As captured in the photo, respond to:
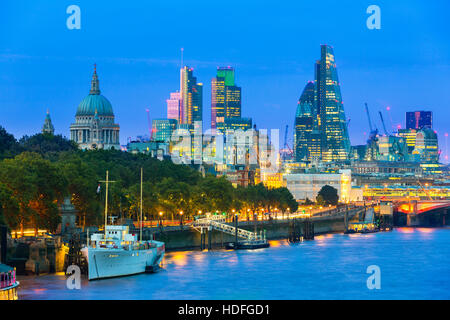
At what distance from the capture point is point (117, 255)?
73.4 meters

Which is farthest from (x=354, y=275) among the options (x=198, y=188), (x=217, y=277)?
(x=198, y=188)

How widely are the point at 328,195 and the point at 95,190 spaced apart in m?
102

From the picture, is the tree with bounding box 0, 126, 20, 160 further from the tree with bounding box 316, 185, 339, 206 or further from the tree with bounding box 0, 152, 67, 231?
the tree with bounding box 316, 185, 339, 206

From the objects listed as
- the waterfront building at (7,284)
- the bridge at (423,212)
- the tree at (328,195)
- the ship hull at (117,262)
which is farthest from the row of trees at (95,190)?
the tree at (328,195)

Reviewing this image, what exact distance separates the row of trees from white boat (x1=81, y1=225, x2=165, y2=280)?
276 inches

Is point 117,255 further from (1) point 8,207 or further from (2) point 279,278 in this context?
(2) point 279,278

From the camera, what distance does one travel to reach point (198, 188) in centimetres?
11900

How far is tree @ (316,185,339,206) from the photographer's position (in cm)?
19360

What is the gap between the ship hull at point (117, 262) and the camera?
7150 centimetres

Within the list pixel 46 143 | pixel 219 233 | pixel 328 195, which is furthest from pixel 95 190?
pixel 328 195

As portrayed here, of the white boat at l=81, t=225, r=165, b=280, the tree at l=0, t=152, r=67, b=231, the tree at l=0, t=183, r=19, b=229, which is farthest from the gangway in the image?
the tree at l=0, t=183, r=19, b=229

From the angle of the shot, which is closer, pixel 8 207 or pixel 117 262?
pixel 117 262

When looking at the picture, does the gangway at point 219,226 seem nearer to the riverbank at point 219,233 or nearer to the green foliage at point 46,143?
the riverbank at point 219,233

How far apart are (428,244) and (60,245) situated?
160 feet
